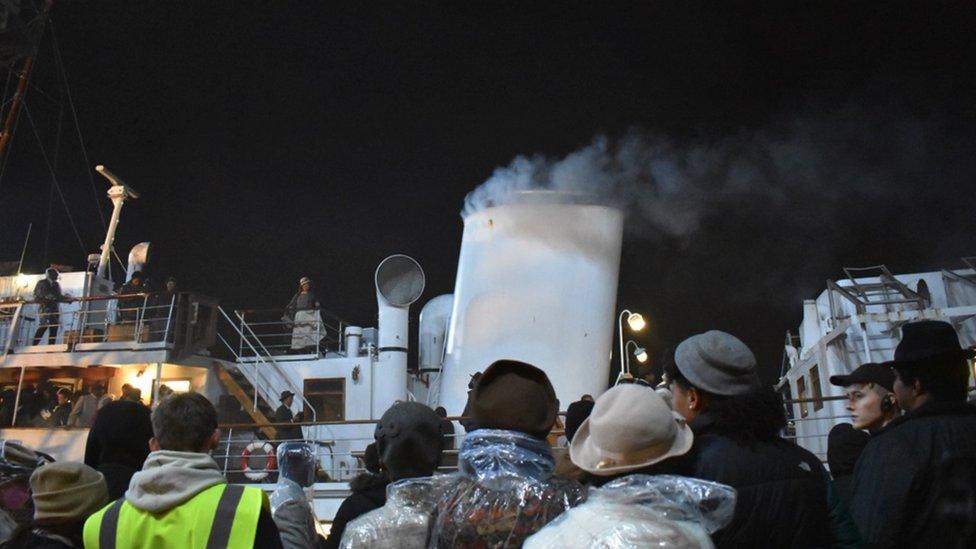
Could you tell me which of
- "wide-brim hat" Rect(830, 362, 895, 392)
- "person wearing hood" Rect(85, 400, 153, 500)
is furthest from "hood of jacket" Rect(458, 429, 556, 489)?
"wide-brim hat" Rect(830, 362, 895, 392)

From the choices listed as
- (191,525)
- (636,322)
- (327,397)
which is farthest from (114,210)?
(191,525)

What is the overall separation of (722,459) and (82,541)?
200cm

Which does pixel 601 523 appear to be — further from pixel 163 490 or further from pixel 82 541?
pixel 82 541

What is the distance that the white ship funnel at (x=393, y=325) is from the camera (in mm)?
11969

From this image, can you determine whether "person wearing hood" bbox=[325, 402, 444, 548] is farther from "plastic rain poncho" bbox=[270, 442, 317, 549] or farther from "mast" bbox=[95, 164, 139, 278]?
"mast" bbox=[95, 164, 139, 278]

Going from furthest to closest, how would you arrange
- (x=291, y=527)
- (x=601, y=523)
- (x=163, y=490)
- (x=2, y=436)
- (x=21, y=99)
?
(x=21, y=99)
(x=2, y=436)
(x=291, y=527)
(x=163, y=490)
(x=601, y=523)

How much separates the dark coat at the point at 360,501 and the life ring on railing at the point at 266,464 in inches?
276

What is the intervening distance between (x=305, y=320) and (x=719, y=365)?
11365mm

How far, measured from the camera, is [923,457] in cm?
220

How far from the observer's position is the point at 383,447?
2.56 meters

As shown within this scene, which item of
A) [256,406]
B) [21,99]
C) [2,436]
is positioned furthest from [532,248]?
[21,99]

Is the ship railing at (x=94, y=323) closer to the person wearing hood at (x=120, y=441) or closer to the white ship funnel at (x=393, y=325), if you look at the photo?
the white ship funnel at (x=393, y=325)

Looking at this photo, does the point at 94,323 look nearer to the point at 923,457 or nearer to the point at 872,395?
the point at 872,395

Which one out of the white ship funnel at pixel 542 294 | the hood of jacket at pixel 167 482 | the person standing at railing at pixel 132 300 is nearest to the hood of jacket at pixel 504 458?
the hood of jacket at pixel 167 482
